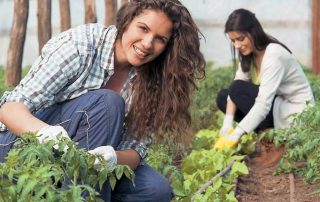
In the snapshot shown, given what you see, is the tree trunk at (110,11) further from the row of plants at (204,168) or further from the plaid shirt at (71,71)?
the plaid shirt at (71,71)

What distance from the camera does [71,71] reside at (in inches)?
151

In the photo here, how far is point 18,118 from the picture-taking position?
142 inches

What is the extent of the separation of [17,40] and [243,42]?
2268 millimetres

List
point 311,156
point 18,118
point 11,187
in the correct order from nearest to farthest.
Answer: point 11,187 → point 18,118 → point 311,156

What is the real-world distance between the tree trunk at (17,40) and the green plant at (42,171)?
186 inches

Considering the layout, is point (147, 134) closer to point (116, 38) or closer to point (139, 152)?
point (139, 152)

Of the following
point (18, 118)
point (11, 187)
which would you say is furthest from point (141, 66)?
point (11, 187)

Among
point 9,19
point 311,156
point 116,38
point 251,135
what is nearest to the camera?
point 116,38

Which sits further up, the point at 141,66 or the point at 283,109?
the point at 141,66

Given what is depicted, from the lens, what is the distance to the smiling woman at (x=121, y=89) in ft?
12.3

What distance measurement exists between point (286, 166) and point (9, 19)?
7.84 m

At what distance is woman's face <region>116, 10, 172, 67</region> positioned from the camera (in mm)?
3871

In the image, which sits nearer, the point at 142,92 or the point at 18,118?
the point at 18,118

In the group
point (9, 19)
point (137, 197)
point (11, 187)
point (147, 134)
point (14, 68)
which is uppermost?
point (11, 187)
